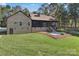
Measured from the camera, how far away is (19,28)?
2498 millimetres

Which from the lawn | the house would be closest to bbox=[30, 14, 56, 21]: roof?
the house

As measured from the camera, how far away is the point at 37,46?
2451mm

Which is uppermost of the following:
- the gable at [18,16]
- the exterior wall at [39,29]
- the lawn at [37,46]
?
the gable at [18,16]

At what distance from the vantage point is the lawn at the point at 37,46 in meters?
2.44

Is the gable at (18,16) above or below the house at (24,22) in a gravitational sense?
above

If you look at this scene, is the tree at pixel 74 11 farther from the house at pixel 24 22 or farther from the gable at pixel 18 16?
the gable at pixel 18 16

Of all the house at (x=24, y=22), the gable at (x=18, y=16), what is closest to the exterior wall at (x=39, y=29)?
the house at (x=24, y=22)

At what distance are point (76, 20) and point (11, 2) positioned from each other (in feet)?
1.87

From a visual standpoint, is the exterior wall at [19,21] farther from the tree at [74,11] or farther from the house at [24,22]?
the tree at [74,11]

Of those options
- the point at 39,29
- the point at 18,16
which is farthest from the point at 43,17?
the point at 18,16

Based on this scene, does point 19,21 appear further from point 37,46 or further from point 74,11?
point 74,11

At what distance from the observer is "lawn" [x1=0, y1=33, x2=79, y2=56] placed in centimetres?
244

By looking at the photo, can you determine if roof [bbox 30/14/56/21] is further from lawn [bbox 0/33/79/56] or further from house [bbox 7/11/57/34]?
lawn [bbox 0/33/79/56]

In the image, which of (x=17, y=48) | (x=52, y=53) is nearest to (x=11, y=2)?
(x=17, y=48)
